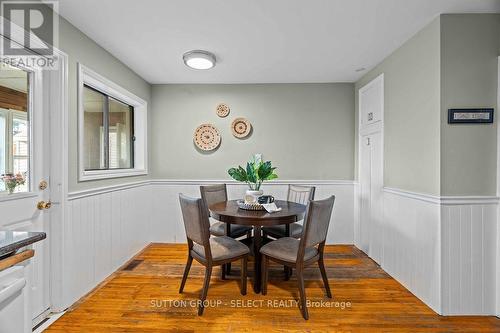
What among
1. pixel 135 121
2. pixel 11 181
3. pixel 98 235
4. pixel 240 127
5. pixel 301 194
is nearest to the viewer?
pixel 11 181

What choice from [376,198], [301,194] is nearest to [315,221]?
[301,194]

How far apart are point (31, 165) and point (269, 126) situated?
2.72 meters

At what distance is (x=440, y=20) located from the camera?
6.48ft

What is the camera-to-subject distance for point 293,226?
2.80 meters

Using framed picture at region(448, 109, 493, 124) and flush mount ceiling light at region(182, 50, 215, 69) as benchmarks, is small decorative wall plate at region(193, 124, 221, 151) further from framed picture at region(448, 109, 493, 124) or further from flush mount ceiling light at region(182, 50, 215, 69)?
framed picture at region(448, 109, 493, 124)

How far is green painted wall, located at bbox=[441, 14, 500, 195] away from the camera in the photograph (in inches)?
78.0

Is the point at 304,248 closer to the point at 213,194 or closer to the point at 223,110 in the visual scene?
the point at 213,194

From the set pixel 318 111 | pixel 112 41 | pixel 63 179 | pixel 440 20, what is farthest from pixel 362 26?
pixel 63 179

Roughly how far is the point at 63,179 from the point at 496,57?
3.58 meters

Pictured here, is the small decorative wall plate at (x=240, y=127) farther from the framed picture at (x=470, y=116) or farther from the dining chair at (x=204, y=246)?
the framed picture at (x=470, y=116)

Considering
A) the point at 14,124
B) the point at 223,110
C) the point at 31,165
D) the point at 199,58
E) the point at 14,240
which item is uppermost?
the point at 199,58

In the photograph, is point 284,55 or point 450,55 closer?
point 450,55

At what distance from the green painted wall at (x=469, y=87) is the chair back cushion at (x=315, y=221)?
36.8 inches

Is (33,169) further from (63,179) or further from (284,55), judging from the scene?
(284,55)
